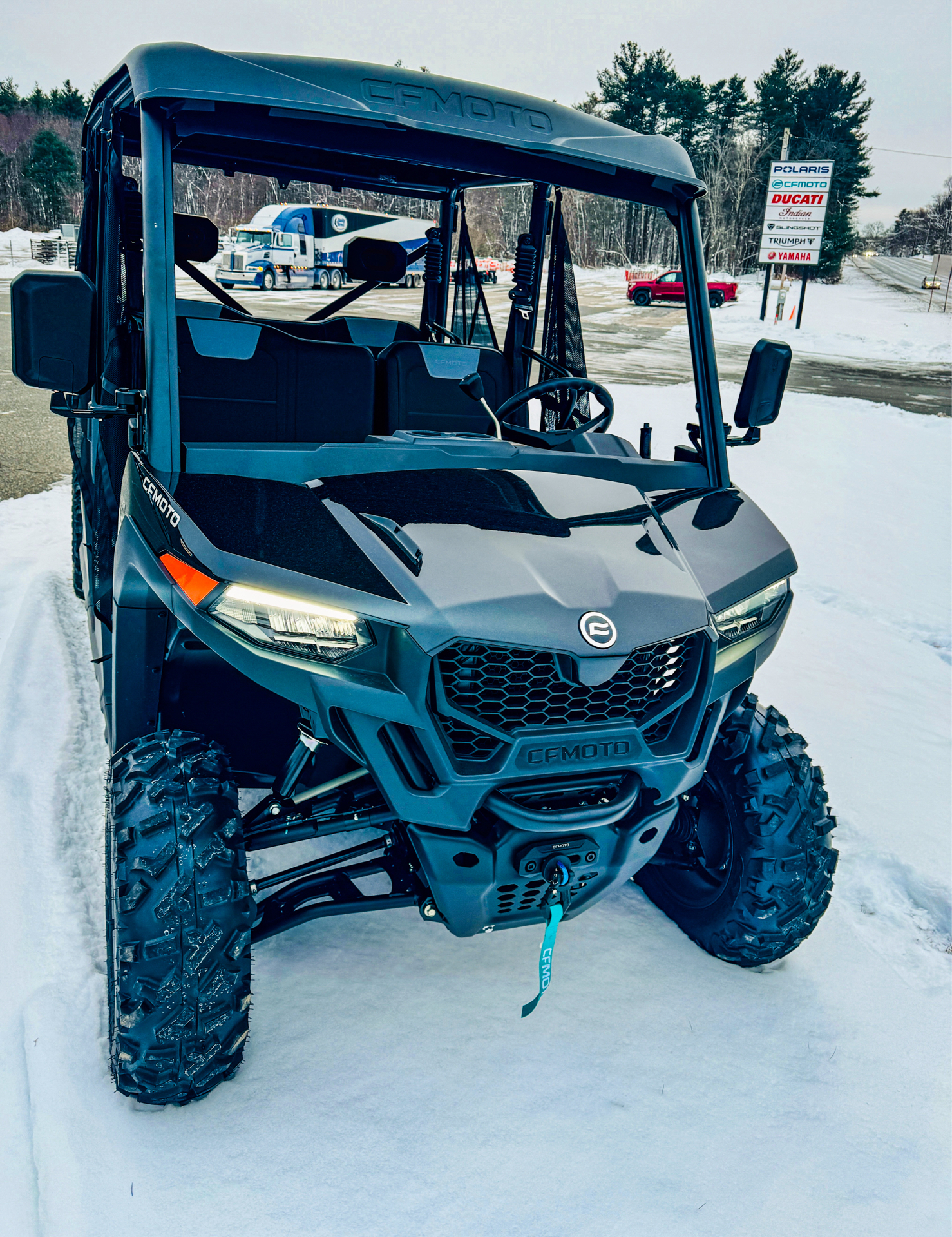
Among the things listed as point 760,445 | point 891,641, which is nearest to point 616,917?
point 891,641

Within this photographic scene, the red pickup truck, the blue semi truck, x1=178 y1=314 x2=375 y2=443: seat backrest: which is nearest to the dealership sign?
the blue semi truck

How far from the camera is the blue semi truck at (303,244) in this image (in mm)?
3229

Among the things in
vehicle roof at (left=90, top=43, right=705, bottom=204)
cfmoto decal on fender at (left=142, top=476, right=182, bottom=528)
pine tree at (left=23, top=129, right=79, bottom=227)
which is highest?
pine tree at (left=23, top=129, right=79, bottom=227)

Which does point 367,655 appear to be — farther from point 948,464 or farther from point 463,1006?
point 948,464

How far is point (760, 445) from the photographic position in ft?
32.7

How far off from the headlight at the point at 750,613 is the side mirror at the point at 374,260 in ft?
7.81

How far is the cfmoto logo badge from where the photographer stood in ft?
5.97

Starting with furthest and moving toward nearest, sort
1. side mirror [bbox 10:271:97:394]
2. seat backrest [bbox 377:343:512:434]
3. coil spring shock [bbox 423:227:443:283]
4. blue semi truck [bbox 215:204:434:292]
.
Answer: coil spring shock [bbox 423:227:443:283], blue semi truck [bbox 215:204:434:292], seat backrest [bbox 377:343:512:434], side mirror [bbox 10:271:97:394]

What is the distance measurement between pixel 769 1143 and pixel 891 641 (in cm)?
380

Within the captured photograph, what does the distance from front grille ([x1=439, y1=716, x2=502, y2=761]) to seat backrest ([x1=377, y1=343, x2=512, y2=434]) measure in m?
1.14

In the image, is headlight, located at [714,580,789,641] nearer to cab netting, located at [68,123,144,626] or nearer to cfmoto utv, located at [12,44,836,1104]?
cfmoto utv, located at [12,44,836,1104]

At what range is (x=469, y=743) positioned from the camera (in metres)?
1.89

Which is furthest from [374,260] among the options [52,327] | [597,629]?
[597,629]

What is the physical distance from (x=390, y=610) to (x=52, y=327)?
3.33 ft
